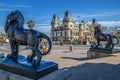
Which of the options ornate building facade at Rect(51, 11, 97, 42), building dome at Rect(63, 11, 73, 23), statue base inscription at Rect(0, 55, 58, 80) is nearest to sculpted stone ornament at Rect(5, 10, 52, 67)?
statue base inscription at Rect(0, 55, 58, 80)

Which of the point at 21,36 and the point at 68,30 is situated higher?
the point at 68,30

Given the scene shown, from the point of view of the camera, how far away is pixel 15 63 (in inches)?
262

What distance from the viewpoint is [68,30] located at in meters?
85.6

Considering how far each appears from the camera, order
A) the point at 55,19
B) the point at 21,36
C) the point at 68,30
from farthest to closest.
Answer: the point at 55,19, the point at 68,30, the point at 21,36

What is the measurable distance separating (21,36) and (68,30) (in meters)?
79.5

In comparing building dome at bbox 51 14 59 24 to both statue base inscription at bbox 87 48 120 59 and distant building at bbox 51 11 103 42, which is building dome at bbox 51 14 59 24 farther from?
statue base inscription at bbox 87 48 120 59

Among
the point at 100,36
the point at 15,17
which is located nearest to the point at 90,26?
the point at 100,36

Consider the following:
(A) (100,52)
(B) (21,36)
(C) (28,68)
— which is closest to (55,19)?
(A) (100,52)

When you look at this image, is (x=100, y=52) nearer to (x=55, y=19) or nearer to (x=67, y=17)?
(x=67, y=17)

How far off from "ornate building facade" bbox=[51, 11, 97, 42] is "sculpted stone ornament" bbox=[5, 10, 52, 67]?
74.1 m

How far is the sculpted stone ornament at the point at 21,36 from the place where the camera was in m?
6.13

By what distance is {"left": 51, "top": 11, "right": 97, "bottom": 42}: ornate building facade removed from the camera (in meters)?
85.0

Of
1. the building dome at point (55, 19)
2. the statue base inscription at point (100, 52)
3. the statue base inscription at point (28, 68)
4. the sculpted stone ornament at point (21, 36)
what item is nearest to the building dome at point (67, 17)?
the building dome at point (55, 19)

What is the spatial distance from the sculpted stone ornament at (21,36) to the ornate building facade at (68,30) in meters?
74.1
